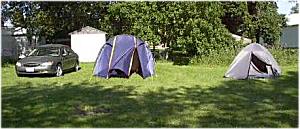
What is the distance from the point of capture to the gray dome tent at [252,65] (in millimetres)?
14592

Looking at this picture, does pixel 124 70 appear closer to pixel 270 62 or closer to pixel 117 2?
pixel 270 62

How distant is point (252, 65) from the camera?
15.1 meters

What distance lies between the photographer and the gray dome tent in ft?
47.9

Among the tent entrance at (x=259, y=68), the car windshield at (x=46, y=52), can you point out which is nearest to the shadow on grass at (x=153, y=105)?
the tent entrance at (x=259, y=68)

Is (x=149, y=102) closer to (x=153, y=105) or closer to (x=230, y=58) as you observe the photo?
(x=153, y=105)

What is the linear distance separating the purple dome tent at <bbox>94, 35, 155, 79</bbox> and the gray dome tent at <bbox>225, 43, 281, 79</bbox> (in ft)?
9.21

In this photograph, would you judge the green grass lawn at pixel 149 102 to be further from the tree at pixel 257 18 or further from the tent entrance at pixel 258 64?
the tree at pixel 257 18

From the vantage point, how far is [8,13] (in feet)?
90.1

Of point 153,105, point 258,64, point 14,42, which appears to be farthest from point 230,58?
point 14,42

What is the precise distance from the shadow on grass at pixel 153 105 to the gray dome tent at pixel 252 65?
1.96 metres

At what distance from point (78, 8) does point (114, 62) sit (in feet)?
47.3

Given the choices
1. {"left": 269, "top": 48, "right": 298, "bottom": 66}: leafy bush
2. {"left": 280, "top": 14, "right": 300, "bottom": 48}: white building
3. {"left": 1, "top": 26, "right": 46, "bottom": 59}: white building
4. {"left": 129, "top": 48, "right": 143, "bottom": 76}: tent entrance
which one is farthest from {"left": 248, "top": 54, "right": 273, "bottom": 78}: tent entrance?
{"left": 280, "top": 14, "right": 300, "bottom": 48}: white building

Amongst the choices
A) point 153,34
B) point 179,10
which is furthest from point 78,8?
point 179,10

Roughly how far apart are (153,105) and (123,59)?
6.26m
